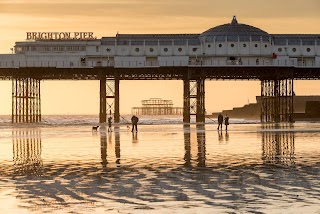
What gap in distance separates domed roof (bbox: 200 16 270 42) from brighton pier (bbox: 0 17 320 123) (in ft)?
0.19

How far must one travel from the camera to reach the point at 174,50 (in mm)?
102688

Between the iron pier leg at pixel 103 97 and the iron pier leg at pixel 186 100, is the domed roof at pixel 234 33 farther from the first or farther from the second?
the iron pier leg at pixel 103 97

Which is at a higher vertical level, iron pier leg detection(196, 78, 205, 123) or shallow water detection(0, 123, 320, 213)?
iron pier leg detection(196, 78, 205, 123)

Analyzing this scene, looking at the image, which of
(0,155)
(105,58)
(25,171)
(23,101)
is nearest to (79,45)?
(105,58)

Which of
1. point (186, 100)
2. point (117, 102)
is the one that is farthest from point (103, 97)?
point (186, 100)

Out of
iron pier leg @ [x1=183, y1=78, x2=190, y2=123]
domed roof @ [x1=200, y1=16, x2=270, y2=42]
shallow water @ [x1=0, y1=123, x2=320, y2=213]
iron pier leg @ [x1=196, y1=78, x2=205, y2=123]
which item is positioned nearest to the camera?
shallow water @ [x1=0, y1=123, x2=320, y2=213]

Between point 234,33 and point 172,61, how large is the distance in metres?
10.9

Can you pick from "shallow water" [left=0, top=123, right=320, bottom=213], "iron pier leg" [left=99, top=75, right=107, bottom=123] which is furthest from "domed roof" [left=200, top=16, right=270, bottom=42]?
"shallow water" [left=0, top=123, right=320, bottom=213]

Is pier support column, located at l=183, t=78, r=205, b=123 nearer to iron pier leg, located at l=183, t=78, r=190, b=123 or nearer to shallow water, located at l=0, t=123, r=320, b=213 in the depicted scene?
iron pier leg, located at l=183, t=78, r=190, b=123

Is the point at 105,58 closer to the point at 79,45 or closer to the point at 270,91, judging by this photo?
the point at 79,45

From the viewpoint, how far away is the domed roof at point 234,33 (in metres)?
104

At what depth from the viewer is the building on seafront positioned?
10194 cm

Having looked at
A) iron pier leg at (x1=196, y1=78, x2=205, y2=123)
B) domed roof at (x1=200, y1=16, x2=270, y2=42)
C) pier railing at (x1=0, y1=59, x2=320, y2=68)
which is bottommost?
iron pier leg at (x1=196, y1=78, x2=205, y2=123)

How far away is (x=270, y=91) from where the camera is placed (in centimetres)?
10788
